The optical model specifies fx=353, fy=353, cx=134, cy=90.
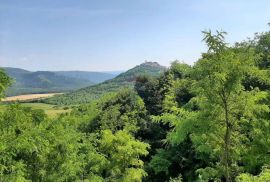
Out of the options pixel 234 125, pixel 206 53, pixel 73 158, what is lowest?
Answer: pixel 73 158

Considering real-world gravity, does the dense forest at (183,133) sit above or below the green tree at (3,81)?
below

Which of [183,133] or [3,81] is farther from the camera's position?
[183,133]

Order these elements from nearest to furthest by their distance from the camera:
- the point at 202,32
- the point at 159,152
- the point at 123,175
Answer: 1. the point at 202,32
2. the point at 123,175
3. the point at 159,152

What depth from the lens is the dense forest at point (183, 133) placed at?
11.8m

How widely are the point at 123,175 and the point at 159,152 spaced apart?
267 inches

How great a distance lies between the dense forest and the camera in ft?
38.8

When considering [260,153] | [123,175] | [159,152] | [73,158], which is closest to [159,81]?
[159,152]

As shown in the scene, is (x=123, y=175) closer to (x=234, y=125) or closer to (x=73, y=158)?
(x=73, y=158)

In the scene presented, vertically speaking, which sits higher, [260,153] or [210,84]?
[210,84]

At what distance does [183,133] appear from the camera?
12.9 m

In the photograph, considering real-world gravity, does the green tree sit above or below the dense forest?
above

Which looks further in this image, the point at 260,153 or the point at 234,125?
the point at 260,153

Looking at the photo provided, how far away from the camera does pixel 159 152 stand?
124 ft

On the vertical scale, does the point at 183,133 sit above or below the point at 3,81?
below
